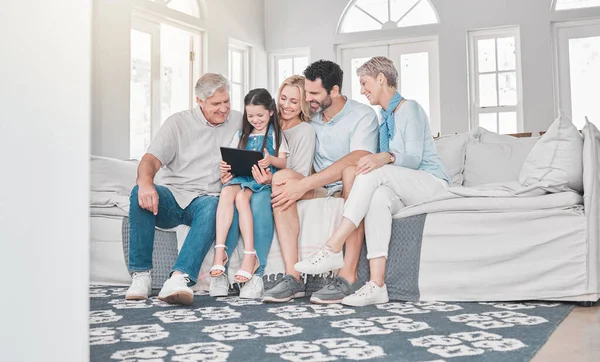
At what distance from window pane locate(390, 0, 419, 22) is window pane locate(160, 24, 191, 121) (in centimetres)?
216

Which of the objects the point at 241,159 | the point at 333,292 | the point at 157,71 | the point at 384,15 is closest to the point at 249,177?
the point at 241,159

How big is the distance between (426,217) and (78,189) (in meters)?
1.82

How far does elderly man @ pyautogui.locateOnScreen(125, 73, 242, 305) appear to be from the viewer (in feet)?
8.48

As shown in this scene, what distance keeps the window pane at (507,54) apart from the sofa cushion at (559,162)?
402cm

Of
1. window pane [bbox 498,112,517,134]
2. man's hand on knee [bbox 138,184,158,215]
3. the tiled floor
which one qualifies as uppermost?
window pane [bbox 498,112,517,134]

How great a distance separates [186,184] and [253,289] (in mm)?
612

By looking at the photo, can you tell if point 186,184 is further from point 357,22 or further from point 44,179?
point 357,22

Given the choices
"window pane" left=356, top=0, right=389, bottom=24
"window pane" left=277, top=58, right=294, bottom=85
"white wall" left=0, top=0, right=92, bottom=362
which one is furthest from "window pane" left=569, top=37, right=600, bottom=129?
"white wall" left=0, top=0, right=92, bottom=362

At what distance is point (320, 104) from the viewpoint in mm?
2879

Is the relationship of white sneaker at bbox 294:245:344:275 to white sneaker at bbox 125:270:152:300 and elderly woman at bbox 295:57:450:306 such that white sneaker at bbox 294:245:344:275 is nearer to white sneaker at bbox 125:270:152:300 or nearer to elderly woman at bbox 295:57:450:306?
elderly woman at bbox 295:57:450:306

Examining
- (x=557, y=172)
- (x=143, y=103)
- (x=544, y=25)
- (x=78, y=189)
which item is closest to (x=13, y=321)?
(x=78, y=189)

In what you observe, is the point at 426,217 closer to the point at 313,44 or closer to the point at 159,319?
the point at 159,319

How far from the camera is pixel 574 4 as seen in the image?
20.2 feet

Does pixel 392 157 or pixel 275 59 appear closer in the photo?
pixel 392 157
